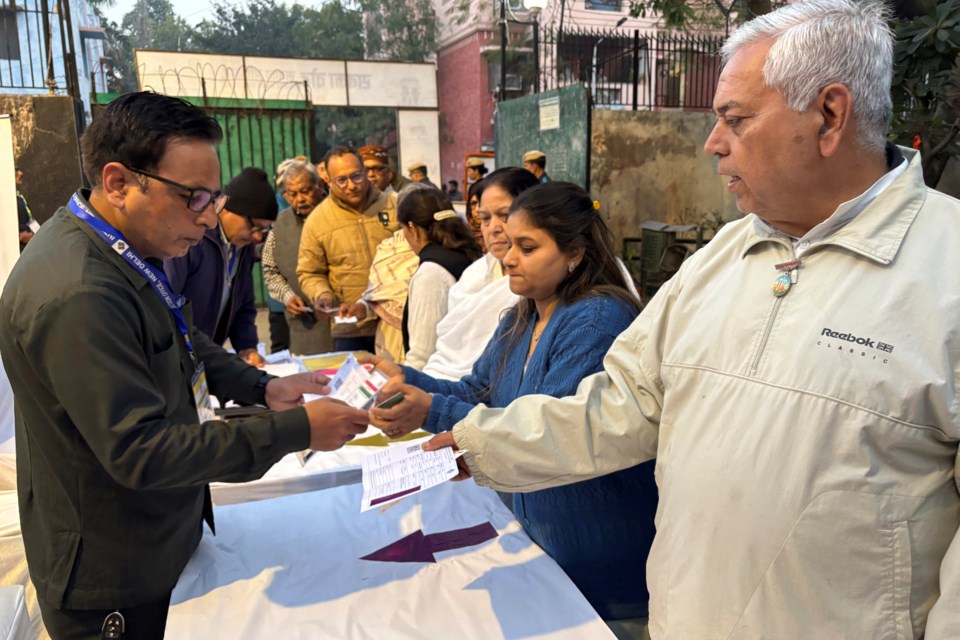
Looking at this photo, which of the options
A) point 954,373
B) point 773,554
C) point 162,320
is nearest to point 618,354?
point 773,554

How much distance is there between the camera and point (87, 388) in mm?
1359

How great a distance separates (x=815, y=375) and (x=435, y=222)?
2.72 metres

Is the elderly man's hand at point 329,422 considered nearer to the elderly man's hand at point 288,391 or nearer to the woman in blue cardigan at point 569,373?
the woman in blue cardigan at point 569,373

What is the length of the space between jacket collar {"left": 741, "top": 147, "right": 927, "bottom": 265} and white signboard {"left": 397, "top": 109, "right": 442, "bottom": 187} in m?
13.8

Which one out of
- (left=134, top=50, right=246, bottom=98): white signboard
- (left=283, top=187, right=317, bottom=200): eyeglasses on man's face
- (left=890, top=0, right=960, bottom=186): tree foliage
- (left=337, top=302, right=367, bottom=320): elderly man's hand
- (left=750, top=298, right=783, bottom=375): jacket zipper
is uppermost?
(left=134, top=50, right=246, bottom=98): white signboard

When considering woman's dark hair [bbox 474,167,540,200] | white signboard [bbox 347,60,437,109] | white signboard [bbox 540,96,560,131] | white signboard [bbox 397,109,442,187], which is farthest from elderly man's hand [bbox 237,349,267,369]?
white signboard [bbox 347,60,437,109]

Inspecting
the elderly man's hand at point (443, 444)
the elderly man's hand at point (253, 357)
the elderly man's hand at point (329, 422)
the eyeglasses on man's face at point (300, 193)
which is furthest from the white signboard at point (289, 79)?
the elderly man's hand at point (443, 444)

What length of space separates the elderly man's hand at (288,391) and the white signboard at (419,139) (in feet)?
41.8

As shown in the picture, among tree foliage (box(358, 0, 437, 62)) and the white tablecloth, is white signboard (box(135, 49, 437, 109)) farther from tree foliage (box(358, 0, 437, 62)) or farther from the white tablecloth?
the white tablecloth

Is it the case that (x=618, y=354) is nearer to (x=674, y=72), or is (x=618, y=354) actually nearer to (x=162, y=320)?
(x=162, y=320)

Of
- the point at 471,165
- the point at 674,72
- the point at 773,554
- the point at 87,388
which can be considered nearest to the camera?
the point at 773,554

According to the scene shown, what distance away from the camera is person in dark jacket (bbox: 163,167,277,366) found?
3123 mm

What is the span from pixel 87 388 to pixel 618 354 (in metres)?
1.09

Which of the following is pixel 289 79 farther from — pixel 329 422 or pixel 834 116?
pixel 834 116
